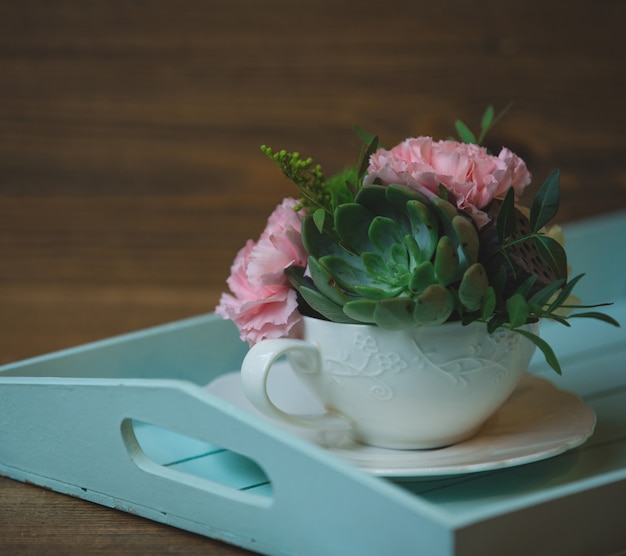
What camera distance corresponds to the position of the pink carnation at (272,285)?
0.51 meters

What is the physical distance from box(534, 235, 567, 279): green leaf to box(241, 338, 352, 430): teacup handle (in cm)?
12

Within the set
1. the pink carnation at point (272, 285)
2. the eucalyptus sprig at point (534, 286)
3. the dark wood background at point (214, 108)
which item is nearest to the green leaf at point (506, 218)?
the eucalyptus sprig at point (534, 286)

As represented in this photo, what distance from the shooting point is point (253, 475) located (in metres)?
0.54

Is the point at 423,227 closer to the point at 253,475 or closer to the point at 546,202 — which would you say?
the point at 546,202

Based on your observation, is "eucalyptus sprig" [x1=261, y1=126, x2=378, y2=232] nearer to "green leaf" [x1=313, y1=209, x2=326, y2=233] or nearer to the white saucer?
"green leaf" [x1=313, y1=209, x2=326, y2=233]

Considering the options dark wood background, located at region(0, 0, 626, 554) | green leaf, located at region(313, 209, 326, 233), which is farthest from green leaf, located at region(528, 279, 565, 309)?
dark wood background, located at region(0, 0, 626, 554)

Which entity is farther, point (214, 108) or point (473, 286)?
point (214, 108)

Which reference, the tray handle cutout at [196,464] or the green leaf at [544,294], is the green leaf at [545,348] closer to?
the green leaf at [544,294]

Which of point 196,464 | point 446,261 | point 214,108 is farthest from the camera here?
point 214,108

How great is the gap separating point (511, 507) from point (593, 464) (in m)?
0.14

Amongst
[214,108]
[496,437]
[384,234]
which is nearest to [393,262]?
[384,234]

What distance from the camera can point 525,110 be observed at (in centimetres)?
130

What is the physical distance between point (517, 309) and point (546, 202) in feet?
0.23

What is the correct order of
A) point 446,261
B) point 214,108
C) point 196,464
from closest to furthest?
point 446,261 < point 196,464 < point 214,108
